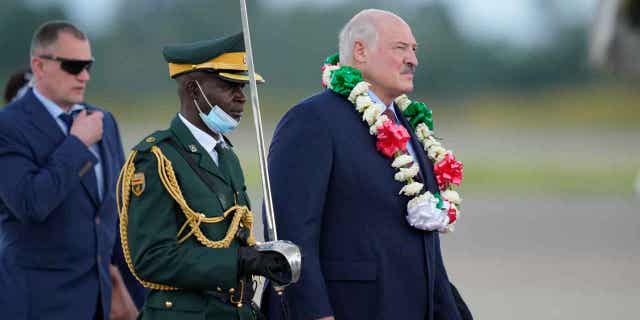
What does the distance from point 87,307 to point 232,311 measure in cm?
147

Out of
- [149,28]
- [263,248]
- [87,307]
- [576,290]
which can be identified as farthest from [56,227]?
[149,28]

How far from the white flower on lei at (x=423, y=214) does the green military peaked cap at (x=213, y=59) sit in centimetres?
78

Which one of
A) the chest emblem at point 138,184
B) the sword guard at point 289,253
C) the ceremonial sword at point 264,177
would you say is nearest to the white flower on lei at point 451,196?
the ceremonial sword at point 264,177

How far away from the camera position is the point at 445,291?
495 centimetres

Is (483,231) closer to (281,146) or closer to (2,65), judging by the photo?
(281,146)

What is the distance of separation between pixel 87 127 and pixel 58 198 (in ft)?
1.51

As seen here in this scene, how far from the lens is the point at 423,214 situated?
15.6 ft

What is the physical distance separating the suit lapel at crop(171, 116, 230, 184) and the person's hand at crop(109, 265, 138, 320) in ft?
5.07

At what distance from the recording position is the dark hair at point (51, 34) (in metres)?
5.78

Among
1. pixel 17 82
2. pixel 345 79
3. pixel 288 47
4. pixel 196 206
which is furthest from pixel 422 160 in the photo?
pixel 288 47

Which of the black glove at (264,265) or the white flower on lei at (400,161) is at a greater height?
the white flower on lei at (400,161)

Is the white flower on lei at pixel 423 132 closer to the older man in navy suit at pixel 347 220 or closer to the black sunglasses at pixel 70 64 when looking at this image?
the older man in navy suit at pixel 347 220

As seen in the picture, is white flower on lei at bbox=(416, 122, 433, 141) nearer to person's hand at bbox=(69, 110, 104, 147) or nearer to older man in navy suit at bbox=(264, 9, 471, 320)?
older man in navy suit at bbox=(264, 9, 471, 320)

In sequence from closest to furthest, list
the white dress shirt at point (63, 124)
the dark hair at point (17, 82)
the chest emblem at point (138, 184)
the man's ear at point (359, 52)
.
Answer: the chest emblem at point (138, 184) → the man's ear at point (359, 52) → the white dress shirt at point (63, 124) → the dark hair at point (17, 82)
